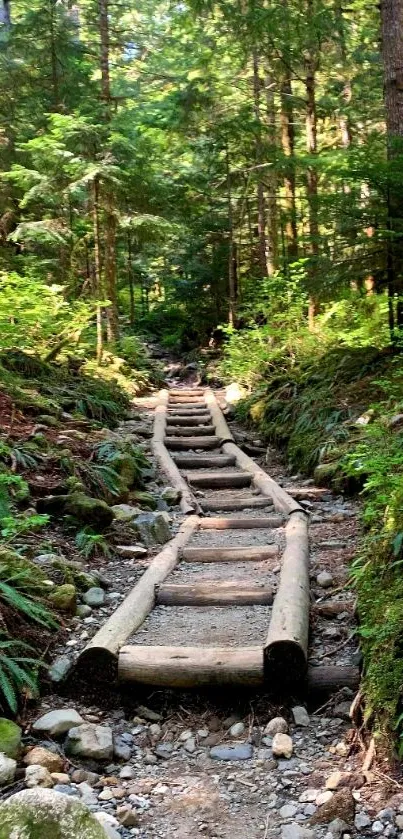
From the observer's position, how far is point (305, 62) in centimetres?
1158

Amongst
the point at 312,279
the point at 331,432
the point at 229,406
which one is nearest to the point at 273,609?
the point at 331,432

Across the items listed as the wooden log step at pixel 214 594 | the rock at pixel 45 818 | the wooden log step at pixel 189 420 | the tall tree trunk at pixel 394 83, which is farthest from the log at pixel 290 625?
the wooden log step at pixel 189 420

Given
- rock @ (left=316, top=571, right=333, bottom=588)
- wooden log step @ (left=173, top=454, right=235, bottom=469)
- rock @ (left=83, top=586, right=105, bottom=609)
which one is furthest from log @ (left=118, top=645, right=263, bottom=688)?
wooden log step @ (left=173, top=454, right=235, bottom=469)

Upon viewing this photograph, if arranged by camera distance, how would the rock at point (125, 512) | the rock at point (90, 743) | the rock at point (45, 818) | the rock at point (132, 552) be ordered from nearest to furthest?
the rock at point (45, 818) → the rock at point (90, 743) → the rock at point (132, 552) → the rock at point (125, 512)

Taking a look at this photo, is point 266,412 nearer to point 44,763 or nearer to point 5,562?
point 5,562

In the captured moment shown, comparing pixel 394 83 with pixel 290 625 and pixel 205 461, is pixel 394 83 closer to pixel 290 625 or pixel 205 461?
pixel 205 461

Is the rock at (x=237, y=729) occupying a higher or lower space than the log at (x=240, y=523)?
lower

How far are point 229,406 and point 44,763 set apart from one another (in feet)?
31.5

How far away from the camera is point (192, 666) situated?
3348 millimetres

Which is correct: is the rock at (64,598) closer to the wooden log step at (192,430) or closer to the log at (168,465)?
the log at (168,465)

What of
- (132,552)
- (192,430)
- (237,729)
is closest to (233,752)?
(237,729)

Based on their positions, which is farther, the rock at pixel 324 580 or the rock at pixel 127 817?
the rock at pixel 324 580

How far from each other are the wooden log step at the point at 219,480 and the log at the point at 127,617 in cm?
235

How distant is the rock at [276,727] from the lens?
311 cm
